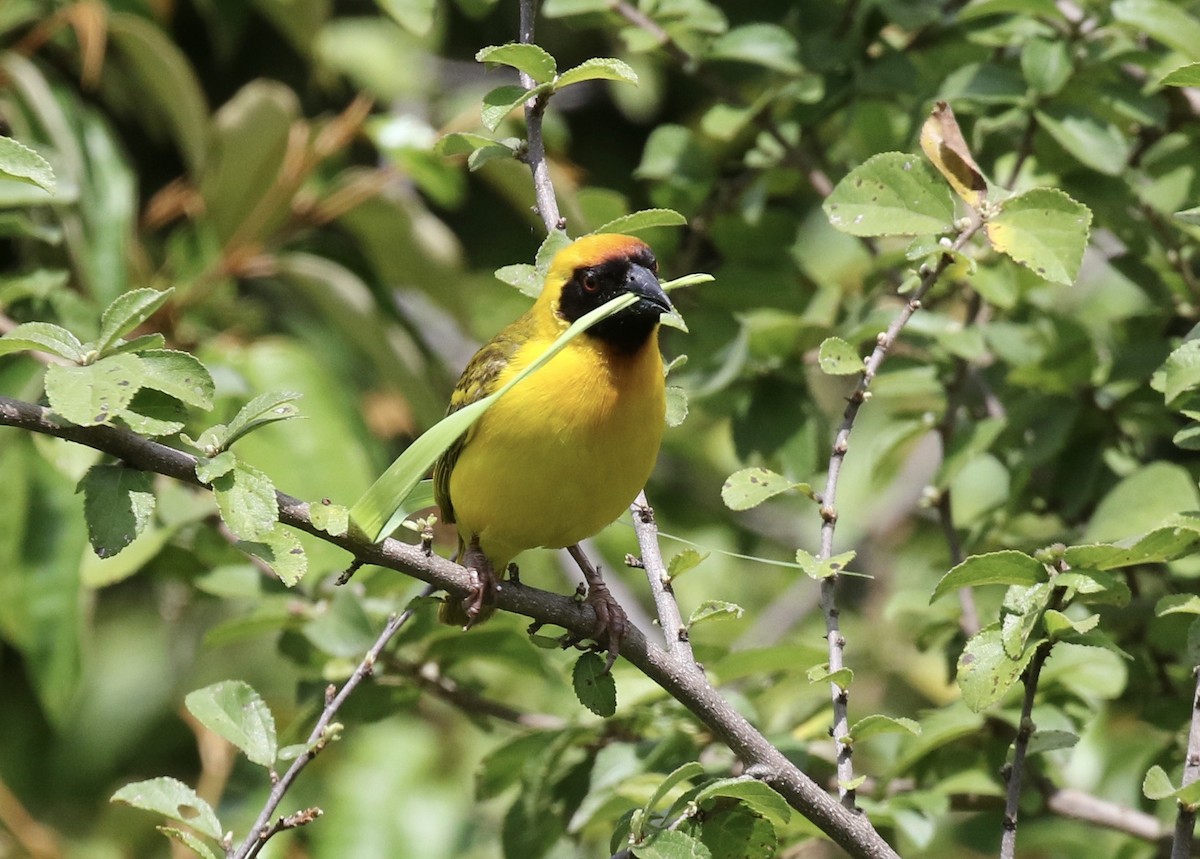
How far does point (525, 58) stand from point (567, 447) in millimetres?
750

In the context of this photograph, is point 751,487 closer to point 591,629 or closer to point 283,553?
point 591,629

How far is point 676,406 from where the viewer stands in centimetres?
289

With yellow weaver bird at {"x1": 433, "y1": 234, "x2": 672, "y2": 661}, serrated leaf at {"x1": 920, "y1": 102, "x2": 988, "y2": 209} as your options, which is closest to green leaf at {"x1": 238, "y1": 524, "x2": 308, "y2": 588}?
yellow weaver bird at {"x1": 433, "y1": 234, "x2": 672, "y2": 661}

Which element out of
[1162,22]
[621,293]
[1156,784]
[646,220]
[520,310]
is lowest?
[520,310]

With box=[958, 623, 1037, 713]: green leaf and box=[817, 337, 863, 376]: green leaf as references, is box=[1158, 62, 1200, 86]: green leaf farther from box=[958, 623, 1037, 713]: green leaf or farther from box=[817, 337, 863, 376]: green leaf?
box=[958, 623, 1037, 713]: green leaf

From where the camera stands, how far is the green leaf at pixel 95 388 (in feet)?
6.52

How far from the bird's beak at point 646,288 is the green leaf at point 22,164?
119 centimetres

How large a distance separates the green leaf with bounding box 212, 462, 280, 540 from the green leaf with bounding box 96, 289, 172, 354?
0.26m

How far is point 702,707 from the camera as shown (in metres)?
2.38

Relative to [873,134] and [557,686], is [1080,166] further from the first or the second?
[557,686]

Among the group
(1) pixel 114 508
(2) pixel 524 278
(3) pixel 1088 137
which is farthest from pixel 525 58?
(3) pixel 1088 137

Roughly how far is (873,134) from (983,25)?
1.40 feet

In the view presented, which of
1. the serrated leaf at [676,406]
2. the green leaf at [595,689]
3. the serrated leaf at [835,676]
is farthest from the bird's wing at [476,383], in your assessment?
the serrated leaf at [835,676]

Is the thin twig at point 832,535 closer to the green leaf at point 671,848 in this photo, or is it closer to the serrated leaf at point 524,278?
the green leaf at point 671,848
